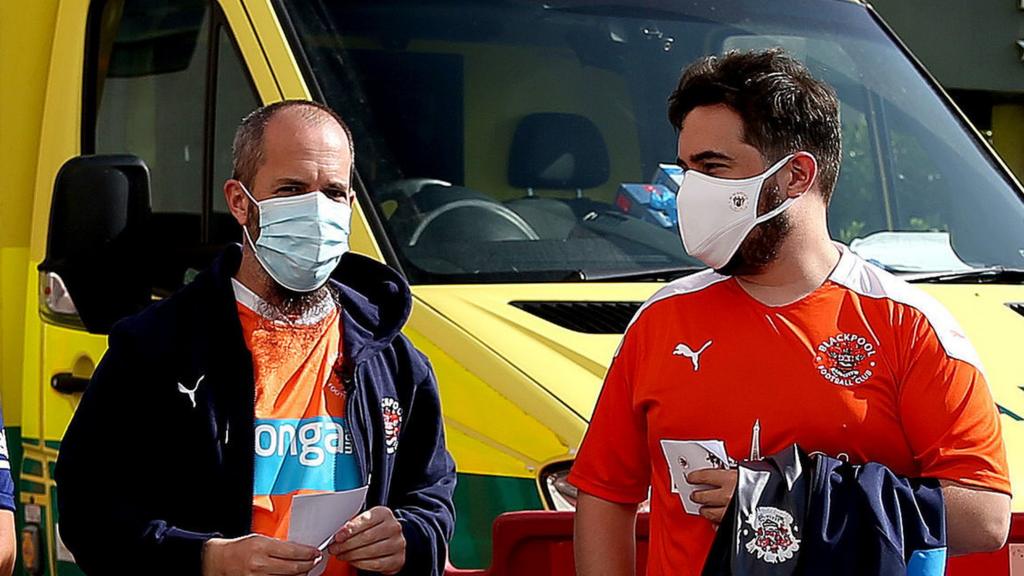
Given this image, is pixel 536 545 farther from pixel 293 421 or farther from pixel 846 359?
pixel 846 359

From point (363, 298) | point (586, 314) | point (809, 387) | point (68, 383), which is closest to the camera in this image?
point (809, 387)

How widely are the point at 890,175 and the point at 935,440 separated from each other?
2.13 metres

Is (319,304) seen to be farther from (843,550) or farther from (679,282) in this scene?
(843,550)

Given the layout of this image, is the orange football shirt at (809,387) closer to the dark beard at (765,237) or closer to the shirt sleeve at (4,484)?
the dark beard at (765,237)

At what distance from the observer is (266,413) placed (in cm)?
285

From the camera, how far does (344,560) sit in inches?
111

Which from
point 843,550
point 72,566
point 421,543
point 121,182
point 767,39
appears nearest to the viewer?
point 843,550

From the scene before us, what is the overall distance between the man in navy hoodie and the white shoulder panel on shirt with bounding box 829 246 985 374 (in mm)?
759

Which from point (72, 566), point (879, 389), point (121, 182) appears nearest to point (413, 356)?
point (879, 389)

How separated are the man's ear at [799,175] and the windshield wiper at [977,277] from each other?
1.49 m

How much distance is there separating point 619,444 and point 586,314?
94 cm

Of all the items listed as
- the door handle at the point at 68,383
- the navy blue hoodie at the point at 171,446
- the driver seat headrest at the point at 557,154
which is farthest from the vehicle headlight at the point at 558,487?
the door handle at the point at 68,383

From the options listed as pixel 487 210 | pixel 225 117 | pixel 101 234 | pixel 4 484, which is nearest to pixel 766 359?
pixel 4 484

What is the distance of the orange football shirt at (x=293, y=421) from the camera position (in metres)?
2.84
